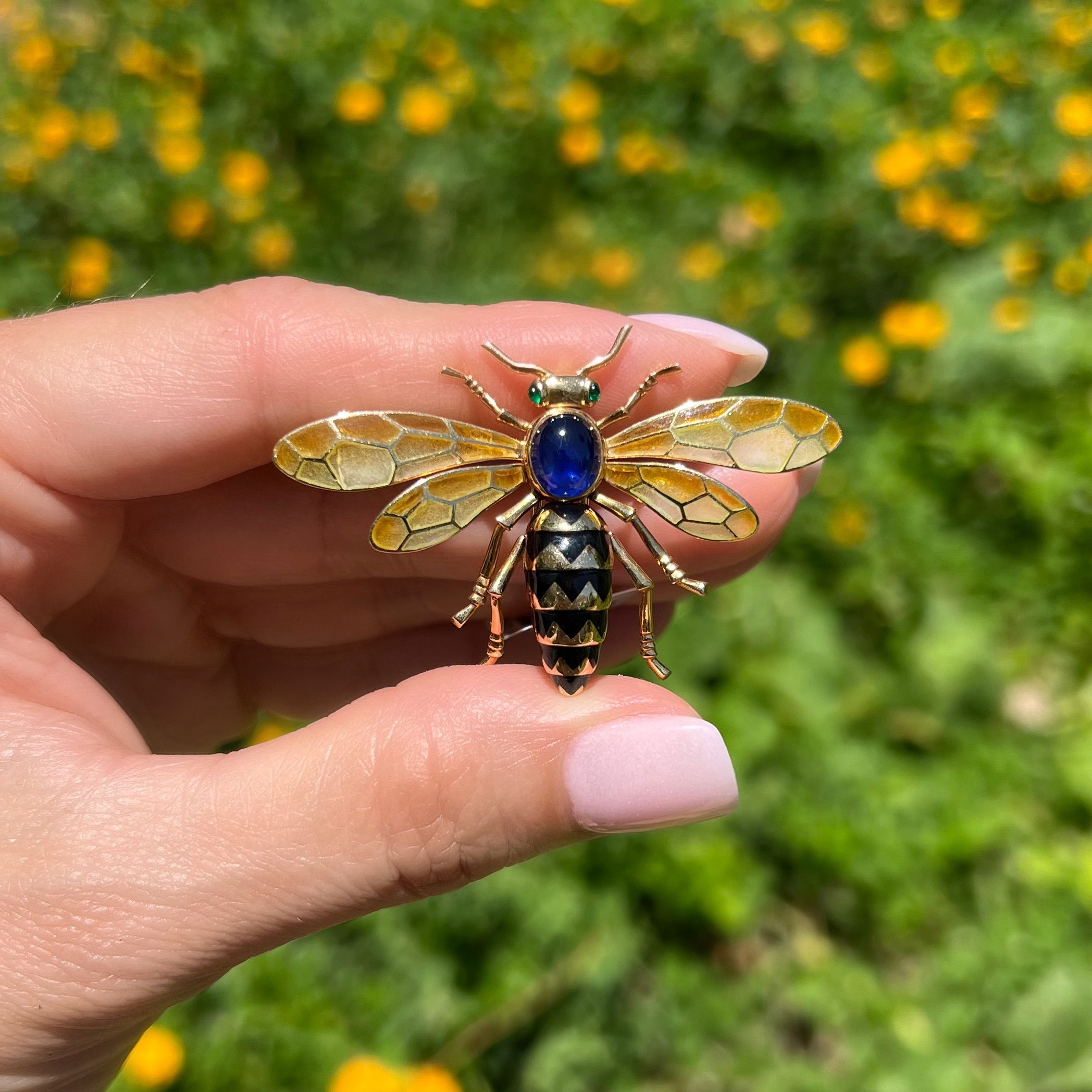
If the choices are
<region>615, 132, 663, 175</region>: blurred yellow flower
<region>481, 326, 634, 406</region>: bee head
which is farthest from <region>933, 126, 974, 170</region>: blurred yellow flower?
<region>481, 326, 634, 406</region>: bee head

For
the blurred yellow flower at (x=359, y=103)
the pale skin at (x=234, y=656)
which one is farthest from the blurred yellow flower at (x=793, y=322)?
the blurred yellow flower at (x=359, y=103)

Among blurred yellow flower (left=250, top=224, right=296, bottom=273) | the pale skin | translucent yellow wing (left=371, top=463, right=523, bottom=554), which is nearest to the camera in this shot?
the pale skin

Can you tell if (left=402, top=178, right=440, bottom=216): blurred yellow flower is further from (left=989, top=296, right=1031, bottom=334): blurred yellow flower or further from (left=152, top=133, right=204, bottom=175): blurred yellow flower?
(left=989, top=296, right=1031, bottom=334): blurred yellow flower

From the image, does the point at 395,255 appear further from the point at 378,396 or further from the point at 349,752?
the point at 349,752

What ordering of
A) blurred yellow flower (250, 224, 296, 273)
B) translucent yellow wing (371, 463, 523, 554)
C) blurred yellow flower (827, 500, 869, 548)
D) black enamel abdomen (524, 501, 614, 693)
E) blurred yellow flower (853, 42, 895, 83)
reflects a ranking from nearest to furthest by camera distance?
black enamel abdomen (524, 501, 614, 693)
translucent yellow wing (371, 463, 523, 554)
blurred yellow flower (827, 500, 869, 548)
blurred yellow flower (250, 224, 296, 273)
blurred yellow flower (853, 42, 895, 83)

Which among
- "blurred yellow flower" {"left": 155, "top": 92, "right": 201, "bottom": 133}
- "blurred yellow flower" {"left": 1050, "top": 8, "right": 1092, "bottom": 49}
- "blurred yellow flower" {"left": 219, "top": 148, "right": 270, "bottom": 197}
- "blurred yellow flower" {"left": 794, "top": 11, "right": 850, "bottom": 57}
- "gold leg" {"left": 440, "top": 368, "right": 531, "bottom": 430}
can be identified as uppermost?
"blurred yellow flower" {"left": 1050, "top": 8, "right": 1092, "bottom": 49}

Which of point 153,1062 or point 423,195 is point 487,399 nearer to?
point 153,1062

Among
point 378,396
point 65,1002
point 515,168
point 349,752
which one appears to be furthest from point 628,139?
point 65,1002

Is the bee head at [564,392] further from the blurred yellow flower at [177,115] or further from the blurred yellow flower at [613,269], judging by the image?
the blurred yellow flower at [177,115]
